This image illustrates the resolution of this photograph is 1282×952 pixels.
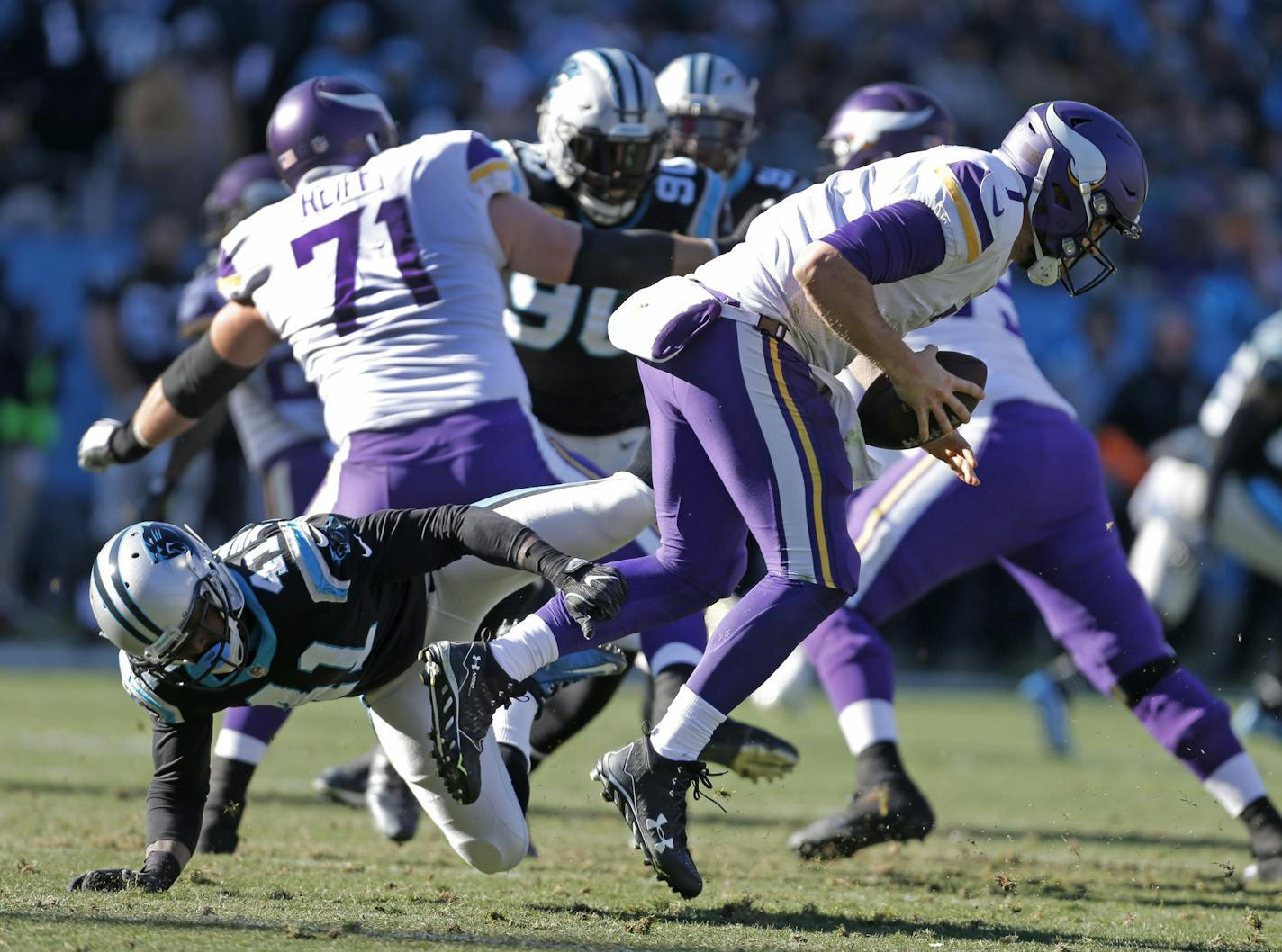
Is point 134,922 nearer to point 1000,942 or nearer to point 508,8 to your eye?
point 1000,942

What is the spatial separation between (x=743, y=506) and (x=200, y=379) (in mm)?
1683

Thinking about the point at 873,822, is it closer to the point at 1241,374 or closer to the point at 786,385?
the point at 786,385

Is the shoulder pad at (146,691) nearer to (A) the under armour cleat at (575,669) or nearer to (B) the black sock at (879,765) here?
(A) the under armour cleat at (575,669)

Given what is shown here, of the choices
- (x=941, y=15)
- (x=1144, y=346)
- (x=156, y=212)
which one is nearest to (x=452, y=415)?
(x=156, y=212)

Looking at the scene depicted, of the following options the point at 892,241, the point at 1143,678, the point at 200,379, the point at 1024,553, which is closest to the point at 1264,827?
the point at 1143,678

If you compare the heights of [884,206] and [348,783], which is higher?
[884,206]

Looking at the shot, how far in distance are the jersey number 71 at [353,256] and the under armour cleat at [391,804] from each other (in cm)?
137

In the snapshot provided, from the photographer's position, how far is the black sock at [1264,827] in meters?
4.66

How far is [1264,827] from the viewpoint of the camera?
15.4 ft

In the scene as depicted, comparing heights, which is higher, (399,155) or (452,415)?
(399,155)

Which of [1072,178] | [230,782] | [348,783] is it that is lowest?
→ [348,783]

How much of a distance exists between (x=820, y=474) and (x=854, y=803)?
4.18 ft

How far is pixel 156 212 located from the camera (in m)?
10.7

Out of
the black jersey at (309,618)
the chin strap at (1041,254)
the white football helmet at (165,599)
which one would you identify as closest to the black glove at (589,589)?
the black jersey at (309,618)
